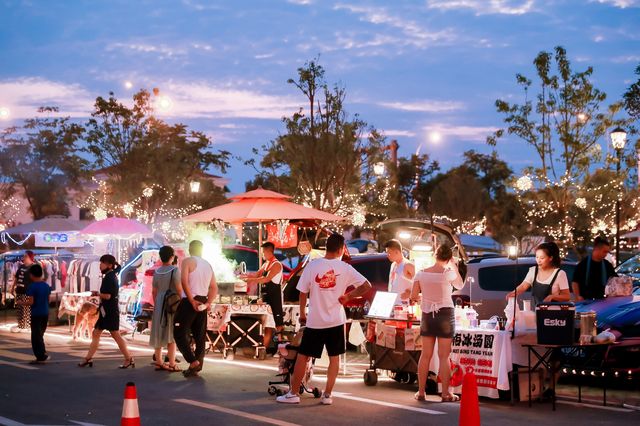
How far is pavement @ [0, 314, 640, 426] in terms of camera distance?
407 inches

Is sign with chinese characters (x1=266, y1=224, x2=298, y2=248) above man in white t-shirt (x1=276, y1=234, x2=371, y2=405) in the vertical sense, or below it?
above

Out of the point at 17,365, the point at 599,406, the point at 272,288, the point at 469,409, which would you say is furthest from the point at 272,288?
the point at 469,409

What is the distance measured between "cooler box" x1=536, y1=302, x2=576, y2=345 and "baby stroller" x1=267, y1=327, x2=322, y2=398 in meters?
2.74

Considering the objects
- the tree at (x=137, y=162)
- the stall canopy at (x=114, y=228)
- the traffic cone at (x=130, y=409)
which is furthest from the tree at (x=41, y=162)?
the traffic cone at (x=130, y=409)

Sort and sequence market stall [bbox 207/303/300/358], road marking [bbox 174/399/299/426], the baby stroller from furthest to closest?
1. market stall [bbox 207/303/300/358]
2. the baby stroller
3. road marking [bbox 174/399/299/426]

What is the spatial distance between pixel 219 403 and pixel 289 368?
1046 mm

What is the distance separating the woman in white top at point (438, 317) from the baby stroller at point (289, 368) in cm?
137

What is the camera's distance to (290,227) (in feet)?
66.0

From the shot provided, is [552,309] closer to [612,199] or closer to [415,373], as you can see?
[415,373]

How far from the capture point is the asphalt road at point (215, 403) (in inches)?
406

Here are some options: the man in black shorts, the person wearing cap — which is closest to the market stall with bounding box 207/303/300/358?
the man in black shorts

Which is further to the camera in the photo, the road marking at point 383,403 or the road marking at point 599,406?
the road marking at point 599,406

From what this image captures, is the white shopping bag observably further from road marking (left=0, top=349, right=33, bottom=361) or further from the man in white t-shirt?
road marking (left=0, top=349, right=33, bottom=361)

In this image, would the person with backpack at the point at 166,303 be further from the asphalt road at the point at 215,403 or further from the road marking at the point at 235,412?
the road marking at the point at 235,412
